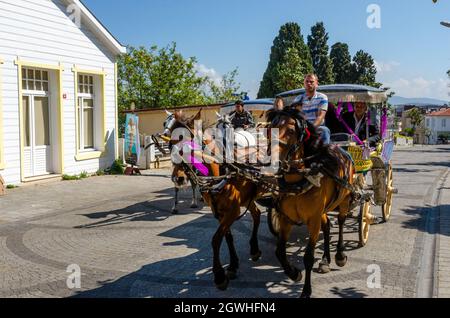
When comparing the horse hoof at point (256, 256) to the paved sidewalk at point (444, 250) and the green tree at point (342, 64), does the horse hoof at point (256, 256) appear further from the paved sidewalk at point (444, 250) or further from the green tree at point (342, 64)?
the green tree at point (342, 64)

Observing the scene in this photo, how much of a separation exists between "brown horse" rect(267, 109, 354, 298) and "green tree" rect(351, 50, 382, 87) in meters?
53.0

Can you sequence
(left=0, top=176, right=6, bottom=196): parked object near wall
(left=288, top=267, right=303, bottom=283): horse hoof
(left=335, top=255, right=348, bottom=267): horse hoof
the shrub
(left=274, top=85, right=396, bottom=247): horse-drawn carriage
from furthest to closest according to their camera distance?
the shrub → (left=0, top=176, right=6, bottom=196): parked object near wall → (left=274, top=85, right=396, bottom=247): horse-drawn carriage → (left=335, top=255, right=348, bottom=267): horse hoof → (left=288, top=267, right=303, bottom=283): horse hoof

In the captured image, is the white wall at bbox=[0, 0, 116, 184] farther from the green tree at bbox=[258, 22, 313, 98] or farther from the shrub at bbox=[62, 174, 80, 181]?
the green tree at bbox=[258, 22, 313, 98]

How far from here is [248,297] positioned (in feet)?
18.4

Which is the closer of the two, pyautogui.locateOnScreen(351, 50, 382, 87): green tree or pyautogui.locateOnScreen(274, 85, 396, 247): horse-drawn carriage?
pyautogui.locateOnScreen(274, 85, 396, 247): horse-drawn carriage

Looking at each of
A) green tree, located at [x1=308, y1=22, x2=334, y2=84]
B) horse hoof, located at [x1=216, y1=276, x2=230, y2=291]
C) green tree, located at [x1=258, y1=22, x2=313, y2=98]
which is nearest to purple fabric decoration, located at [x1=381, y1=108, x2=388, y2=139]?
horse hoof, located at [x1=216, y1=276, x2=230, y2=291]

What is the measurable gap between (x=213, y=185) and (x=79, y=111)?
1258cm

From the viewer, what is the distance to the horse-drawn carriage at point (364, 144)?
26.2 ft

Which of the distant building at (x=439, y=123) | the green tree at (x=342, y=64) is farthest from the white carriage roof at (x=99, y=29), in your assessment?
the distant building at (x=439, y=123)

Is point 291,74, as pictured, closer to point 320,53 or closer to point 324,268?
point 320,53

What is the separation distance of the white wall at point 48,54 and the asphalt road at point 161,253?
107 inches

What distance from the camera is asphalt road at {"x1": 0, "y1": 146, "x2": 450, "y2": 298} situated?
19.4ft
